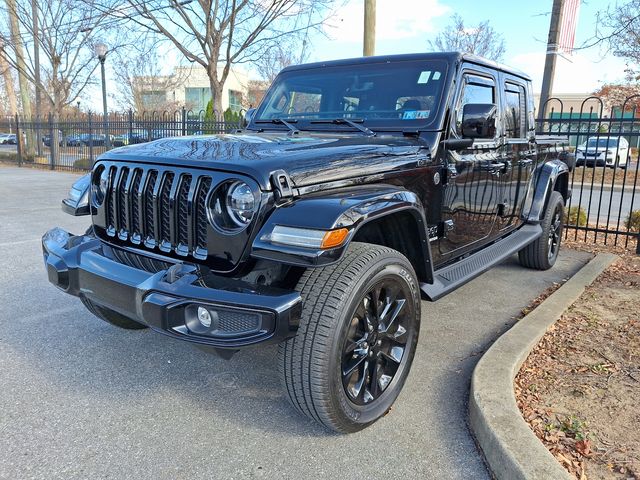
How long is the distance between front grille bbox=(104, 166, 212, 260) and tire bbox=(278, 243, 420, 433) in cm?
58

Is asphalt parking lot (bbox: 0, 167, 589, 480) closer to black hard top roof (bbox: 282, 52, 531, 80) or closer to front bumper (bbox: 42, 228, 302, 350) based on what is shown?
front bumper (bbox: 42, 228, 302, 350)

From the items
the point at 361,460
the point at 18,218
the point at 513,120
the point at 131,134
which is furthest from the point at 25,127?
the point at 361,460

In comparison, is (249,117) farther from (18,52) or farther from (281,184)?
(18,52)

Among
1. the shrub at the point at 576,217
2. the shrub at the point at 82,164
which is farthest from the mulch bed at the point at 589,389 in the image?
the shrub at the point at 82,164

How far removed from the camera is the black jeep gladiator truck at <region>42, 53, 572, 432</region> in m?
2.17

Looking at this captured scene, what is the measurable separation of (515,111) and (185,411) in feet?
12.1

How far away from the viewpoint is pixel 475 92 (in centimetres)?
377

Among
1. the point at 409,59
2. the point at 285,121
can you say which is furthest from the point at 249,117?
the point at 409,59

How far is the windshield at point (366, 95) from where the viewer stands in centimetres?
342

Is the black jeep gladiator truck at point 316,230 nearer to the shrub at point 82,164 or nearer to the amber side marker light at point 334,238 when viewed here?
the amber side marker light at point 334,238

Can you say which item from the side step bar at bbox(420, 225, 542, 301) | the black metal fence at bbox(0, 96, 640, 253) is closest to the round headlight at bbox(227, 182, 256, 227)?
the side step bar at bbox(420, 225, 542, 301)

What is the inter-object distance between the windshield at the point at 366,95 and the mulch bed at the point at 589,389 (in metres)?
1.71

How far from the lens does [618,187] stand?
1477cm

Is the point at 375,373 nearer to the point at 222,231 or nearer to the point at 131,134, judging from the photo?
the point at 222,231
